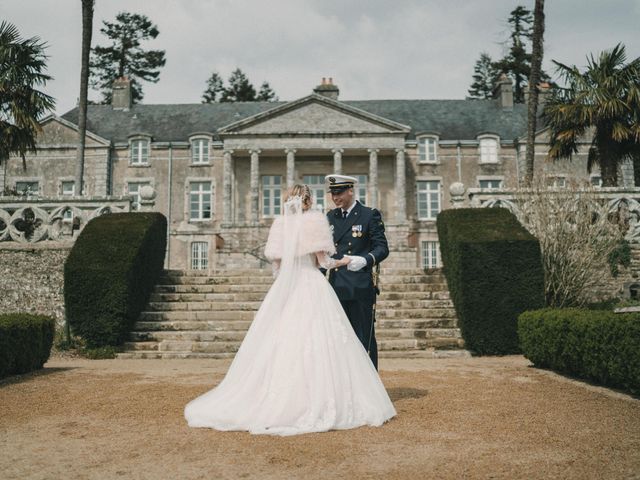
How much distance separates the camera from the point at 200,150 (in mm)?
32281

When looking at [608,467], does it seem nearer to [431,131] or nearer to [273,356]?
[273,356]

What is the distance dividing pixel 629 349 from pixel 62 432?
5238 millimetres

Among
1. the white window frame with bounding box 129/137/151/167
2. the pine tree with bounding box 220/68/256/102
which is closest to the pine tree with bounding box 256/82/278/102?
the pine tree with bounding box 220/68/256/102

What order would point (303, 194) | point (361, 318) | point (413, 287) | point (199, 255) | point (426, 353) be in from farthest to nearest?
point (199, 255) < point (413, 287) < point (426, 353) < point (361, 318) < point (303, 194)

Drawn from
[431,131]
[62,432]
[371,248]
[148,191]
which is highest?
[431,131]

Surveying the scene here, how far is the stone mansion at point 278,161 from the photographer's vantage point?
3084 cm

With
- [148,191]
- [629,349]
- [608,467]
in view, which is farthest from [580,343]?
[148,191]

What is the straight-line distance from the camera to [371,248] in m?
5.55

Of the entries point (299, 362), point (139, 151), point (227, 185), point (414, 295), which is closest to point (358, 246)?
point (299, 362)

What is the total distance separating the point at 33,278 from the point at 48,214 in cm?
174

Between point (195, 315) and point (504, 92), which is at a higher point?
point (504, 92)

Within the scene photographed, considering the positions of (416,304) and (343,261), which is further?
(416,304)

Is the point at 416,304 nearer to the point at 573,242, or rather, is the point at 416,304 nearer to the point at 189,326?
the point at 573,242

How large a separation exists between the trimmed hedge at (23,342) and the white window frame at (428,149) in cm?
2579
